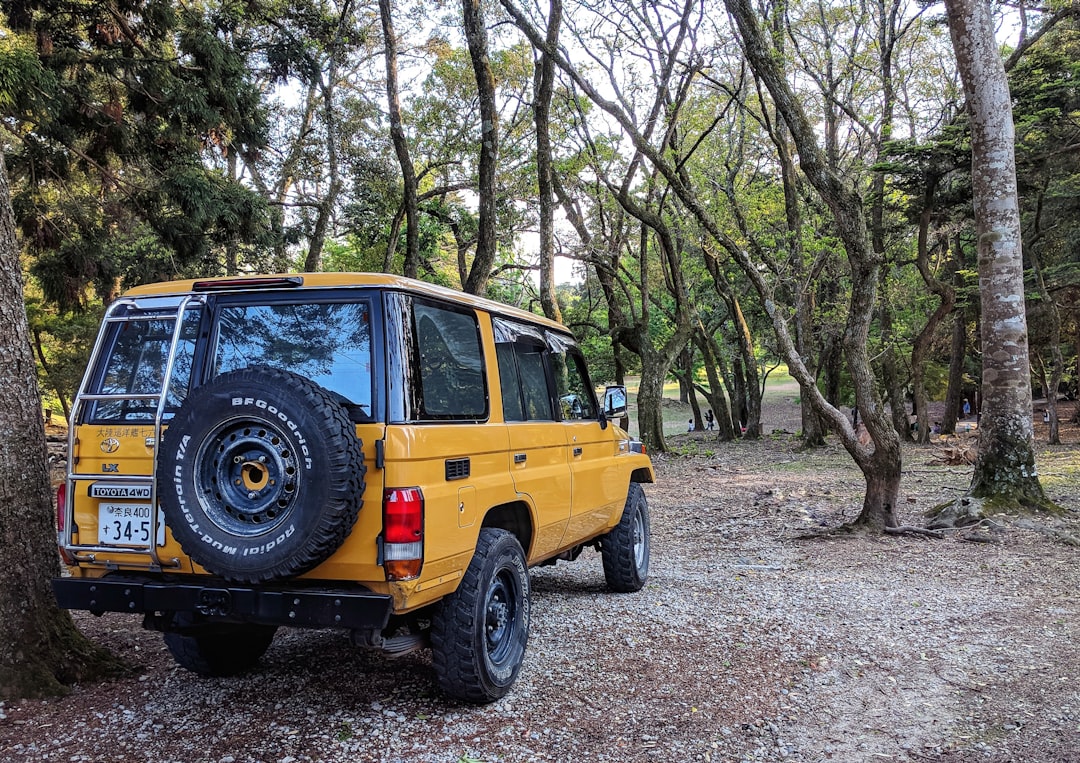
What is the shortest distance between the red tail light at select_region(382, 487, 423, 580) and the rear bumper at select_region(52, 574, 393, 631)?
14cm

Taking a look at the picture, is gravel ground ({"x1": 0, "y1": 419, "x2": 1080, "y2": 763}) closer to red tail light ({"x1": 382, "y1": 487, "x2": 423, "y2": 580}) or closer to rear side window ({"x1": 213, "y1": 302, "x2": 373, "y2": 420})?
red tail light ({"x1": 382, "y1": 487, "x2": 423, "y2": 580})

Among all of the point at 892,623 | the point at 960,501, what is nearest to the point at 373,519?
the point at 892,623

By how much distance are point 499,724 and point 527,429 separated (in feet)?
5.54

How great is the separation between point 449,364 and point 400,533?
111cm

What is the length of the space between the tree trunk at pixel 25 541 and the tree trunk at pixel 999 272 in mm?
8896

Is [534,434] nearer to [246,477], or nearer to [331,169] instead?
[246,477]

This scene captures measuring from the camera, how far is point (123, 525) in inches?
144

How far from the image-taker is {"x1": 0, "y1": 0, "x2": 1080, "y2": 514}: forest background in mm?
11008

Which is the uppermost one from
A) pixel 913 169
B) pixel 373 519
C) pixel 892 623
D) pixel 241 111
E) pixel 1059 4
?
pixel 1059 4

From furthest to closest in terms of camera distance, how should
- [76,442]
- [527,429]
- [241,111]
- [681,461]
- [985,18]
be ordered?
[681,461] < [241,111] < [985,18] < [527,429] < [76,442]

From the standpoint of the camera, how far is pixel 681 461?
62.2 ft

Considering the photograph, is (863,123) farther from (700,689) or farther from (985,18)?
(700,689)

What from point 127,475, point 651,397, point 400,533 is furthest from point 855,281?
point 651,397

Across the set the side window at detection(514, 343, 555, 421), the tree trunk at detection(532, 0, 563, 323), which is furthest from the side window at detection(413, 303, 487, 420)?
the tree trunk at detection(532, 0, 563, 323)
